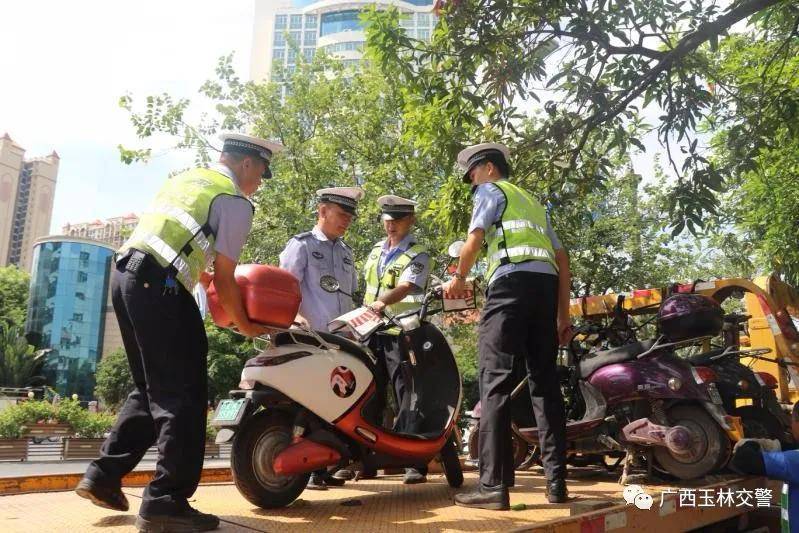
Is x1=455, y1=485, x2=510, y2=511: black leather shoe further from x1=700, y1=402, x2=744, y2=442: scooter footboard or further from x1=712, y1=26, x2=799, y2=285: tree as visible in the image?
x1=712, y1=26, x2=799, y2=285: tree

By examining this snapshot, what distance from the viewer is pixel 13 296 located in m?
59.6

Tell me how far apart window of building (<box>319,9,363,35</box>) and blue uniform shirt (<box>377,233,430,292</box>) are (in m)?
86.7

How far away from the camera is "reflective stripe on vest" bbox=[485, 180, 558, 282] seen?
3.29 meters

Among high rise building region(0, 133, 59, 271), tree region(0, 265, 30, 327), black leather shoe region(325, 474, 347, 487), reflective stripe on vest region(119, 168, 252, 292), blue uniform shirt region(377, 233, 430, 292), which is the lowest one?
black leather shoe region(325, 474, 347, 487)

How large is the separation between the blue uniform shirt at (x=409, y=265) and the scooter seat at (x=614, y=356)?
4.39 feet

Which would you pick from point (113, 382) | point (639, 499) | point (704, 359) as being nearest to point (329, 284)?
point (639, 499)

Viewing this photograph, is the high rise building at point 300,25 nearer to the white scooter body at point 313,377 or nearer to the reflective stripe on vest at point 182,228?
the white scooter body at point 313,377

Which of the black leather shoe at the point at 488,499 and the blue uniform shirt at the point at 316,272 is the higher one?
the blue uniform shirt at the point at 316,272

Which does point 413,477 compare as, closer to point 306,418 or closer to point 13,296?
point 306,418

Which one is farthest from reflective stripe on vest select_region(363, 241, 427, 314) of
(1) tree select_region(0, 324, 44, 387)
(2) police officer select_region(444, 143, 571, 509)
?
(1) tree select_region(0, 324, 44, 387)

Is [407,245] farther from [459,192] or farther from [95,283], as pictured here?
[95,283]

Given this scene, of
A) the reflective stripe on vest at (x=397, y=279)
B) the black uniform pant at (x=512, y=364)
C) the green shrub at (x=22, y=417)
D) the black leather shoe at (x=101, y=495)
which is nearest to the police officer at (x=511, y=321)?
the black uniform pant at (x=512, y=364)

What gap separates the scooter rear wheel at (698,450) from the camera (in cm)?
385

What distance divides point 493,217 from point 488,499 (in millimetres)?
1422
